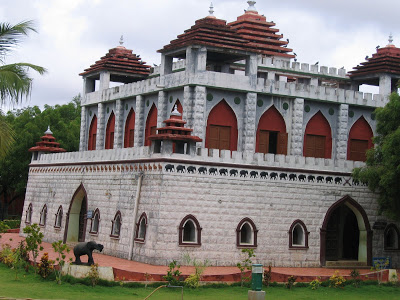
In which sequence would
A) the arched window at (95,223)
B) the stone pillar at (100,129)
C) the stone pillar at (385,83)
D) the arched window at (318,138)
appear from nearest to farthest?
the arched window at (95,223) → the arched window at (318,138) → the stone pillar at (385,83) → the stone pillar at (100,129)

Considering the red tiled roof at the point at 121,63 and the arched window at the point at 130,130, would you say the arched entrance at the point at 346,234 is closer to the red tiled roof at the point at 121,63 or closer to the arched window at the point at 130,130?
the arched window at the point at 130,130

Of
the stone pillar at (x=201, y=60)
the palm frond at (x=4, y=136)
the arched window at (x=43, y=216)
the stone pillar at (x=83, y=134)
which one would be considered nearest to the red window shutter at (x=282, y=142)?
the stone pillar at (x=201, y=60)

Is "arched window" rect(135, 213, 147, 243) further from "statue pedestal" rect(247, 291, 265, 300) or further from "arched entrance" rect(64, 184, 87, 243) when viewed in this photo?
"statue pedestal" rect(247, 291, 265, 300)

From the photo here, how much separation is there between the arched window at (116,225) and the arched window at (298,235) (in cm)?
619

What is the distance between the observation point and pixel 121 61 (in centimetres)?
3534

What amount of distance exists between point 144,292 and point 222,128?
33.1 feet

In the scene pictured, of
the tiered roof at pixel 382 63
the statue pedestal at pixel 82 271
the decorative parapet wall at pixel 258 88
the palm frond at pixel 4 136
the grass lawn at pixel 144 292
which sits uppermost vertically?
the tiered roof at pixel 382 63

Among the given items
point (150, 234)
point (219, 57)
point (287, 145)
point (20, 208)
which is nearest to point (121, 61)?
point (219, 57)

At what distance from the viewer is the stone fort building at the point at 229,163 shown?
995 inches

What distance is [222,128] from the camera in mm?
28719

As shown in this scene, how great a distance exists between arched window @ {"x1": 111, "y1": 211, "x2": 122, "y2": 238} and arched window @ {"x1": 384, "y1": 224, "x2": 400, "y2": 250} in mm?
9968

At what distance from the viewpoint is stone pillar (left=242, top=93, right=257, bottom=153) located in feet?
93.7

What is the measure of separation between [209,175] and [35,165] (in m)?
13.8

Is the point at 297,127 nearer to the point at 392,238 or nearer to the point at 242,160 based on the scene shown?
the point at 242,160
